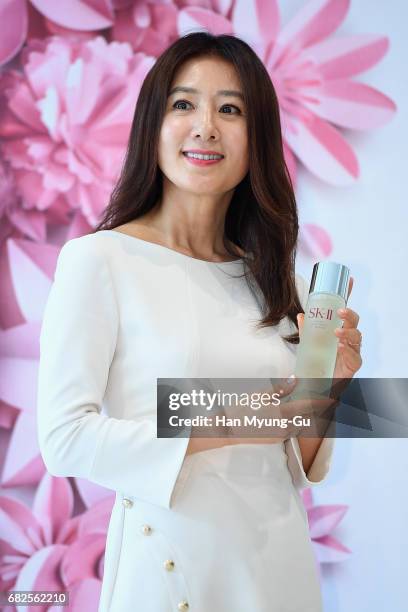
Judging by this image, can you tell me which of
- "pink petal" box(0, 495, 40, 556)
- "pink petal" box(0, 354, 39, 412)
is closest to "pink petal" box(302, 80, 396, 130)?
"pink petal" box(0, 354, 39, 412)

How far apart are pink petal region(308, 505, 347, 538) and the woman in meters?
0.69

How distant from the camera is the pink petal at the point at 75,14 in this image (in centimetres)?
180

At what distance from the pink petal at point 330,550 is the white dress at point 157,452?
76 centimetres

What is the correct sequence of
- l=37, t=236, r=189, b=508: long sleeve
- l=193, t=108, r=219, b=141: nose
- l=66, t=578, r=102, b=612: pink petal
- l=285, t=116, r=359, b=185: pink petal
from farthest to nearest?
1. l=285, t=116, r=359, b=185: pink petal
2. l=66, t=578, r=102, b=612: pink petal
3. l=193, t=108, r=219, b=141: nose
4. l=37, t=236, r=189, b=508: long sleeve

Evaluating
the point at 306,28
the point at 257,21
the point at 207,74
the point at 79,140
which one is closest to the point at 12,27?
the point at 79,140

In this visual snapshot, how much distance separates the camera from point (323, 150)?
180 centimetres

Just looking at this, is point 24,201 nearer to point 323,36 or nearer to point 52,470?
point 323,36

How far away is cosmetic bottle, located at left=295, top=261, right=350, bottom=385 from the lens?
35.7 inches

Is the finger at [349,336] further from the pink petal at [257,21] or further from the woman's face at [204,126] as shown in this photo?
the pink petal at [257,21]

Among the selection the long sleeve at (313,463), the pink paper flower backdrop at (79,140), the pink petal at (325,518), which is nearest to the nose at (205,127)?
the long sleeve at (313,463)

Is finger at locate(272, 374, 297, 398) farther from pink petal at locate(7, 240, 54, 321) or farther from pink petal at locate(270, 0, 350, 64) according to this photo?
pink petal at locate(270, 0, 350, 64)

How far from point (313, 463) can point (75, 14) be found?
48.1 inches

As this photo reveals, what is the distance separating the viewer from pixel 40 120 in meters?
1.77

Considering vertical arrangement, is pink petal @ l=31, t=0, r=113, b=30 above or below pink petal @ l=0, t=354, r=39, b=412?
above
